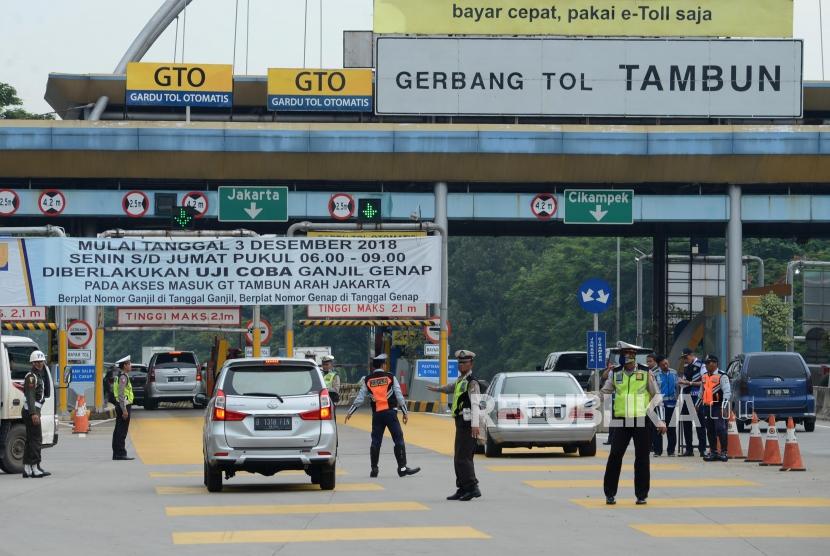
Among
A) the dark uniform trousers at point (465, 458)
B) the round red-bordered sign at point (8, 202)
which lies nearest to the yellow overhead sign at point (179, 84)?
the round red-bordered sign at point (8, 202)

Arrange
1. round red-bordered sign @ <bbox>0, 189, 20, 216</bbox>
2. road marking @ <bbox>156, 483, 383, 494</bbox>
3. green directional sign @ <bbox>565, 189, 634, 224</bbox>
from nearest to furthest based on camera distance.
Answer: road marking @ <bbox>156, 483, 383, 494</bbox>, green directional sign @ <bbox>565, 189, 634, 224</bbox>, round red-bordered sign @ <bbox>0, 189, 20, 216</bbox>

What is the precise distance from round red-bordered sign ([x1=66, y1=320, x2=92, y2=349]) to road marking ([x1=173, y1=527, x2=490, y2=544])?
28.5m

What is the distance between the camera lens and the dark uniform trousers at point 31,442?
77.0 feet

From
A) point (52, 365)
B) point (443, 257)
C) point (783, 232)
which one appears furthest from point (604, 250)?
point (52, 365)

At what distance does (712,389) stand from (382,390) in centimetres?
631

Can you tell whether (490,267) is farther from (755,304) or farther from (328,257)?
(328,257)

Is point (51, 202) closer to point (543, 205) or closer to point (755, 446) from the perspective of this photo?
point (543, 205)

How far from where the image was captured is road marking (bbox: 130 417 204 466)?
27920 mm

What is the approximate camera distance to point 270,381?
2005cm

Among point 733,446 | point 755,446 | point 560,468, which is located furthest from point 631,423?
point 733,446

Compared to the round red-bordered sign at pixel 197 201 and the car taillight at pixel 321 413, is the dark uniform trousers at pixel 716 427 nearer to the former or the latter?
the car taillight at pixel 321 413

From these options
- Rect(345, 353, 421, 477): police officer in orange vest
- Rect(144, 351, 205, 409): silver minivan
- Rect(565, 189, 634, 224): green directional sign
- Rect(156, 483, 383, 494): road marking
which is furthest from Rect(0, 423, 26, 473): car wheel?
Rect(144, 351, 205, 409): silver minivan

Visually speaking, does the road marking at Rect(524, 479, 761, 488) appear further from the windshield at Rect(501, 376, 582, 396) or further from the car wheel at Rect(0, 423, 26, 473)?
the car wheel at Rect(0, 423, 26, 473)

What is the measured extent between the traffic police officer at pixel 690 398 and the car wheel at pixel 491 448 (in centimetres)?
318
